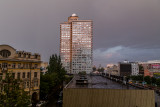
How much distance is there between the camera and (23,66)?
38125 mm

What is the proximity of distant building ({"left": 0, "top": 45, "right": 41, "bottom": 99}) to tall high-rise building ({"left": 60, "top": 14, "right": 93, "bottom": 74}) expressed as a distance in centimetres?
11021

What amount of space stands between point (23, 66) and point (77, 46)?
118 meters

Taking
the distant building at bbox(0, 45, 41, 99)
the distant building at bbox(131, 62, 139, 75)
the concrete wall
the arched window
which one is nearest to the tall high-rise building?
the distant building at bbox(131, 62, 139, 75)

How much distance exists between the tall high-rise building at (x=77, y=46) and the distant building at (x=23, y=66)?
362 feet

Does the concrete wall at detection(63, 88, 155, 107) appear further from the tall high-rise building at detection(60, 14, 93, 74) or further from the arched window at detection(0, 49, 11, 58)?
the tall high-rise building at detection(60, 14, 93, 74)

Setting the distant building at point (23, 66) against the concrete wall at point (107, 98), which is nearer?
the concrete wall at point (107, 98)

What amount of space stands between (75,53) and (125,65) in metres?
65.0

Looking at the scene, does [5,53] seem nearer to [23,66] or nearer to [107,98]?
[23,66]

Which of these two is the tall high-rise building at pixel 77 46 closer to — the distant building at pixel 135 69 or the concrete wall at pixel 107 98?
the distant building at pixel 135 69

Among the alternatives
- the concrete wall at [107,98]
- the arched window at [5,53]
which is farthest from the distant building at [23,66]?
the concrete wall at [107,98]

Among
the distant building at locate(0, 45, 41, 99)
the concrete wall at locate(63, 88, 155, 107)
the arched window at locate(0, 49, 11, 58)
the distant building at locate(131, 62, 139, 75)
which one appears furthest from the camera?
the distant building at locate(131, 62, 139, 75)

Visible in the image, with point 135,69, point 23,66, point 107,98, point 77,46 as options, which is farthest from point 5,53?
point 135,69

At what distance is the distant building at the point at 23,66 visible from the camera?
110 feet

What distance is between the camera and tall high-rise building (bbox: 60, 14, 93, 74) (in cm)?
15212
